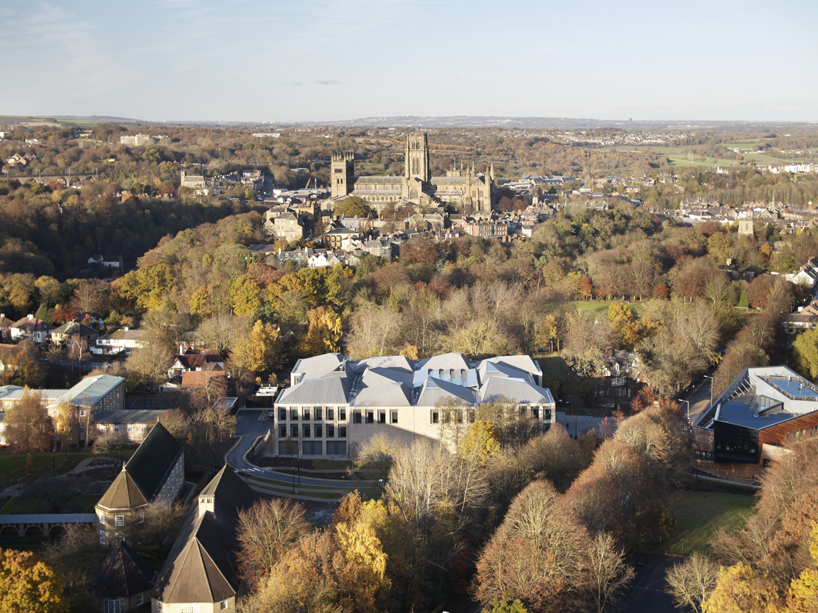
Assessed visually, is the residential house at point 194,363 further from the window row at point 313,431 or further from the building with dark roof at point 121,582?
the building with dark roof at point 121,582

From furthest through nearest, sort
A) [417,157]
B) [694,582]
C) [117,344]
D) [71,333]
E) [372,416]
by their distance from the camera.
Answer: [417,157] → [117,344] → [71,333] → [372,416] → [694,582]

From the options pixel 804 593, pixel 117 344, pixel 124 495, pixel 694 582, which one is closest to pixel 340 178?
pixel 117 344

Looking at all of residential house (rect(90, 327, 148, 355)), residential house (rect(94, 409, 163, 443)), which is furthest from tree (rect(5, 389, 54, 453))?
residential house (rect(90, 327, 148, 355))

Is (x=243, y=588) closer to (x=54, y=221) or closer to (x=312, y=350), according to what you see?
(x=312, y=350)

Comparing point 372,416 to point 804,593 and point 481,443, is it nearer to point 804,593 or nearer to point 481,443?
point 481,443

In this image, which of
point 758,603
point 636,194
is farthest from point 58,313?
point 636,194

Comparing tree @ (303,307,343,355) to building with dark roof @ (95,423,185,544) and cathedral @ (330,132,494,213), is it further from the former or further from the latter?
cathedral @ (330,132,494,213)
